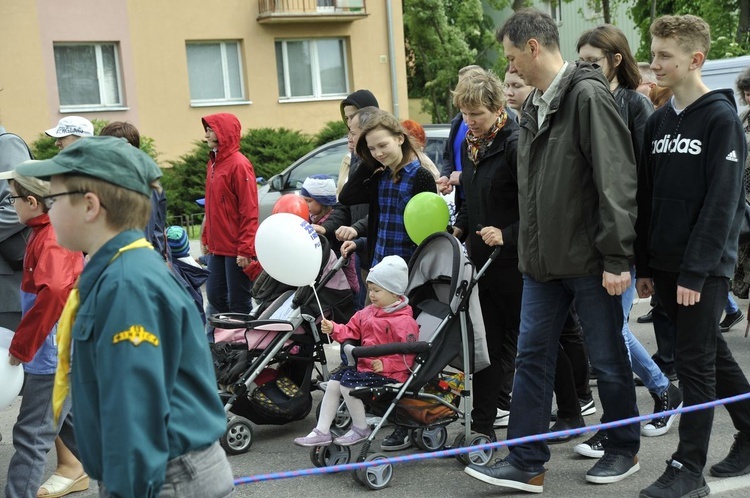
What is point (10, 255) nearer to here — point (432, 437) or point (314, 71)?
point (432, 437)

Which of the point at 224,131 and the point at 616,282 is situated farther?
the point at 224,131

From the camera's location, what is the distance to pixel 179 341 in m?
2.42

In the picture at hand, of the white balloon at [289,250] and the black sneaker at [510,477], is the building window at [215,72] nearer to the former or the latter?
the white balloon at [289,250]

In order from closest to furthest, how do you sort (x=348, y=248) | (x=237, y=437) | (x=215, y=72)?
1. (x=237, y=437)
2. (x=348, y=248)
3. (x=215, y=72)

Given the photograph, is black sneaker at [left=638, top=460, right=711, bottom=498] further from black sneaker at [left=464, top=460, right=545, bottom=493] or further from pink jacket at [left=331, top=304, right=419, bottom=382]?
pink jacket at [left=331, top=304, right=419, bottom=382]

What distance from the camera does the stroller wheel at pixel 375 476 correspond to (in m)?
4.78

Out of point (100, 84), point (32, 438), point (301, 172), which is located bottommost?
point (32, 438)

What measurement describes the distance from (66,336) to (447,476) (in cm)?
282

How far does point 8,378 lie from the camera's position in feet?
14.6

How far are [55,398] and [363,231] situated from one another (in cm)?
358

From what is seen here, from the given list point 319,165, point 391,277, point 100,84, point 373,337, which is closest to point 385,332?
point 373,337

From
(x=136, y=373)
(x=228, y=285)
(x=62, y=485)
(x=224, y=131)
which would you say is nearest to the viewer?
(x=136, y=373)

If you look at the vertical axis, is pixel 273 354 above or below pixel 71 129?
below

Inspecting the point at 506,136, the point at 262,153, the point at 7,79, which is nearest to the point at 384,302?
the point at 506,136
